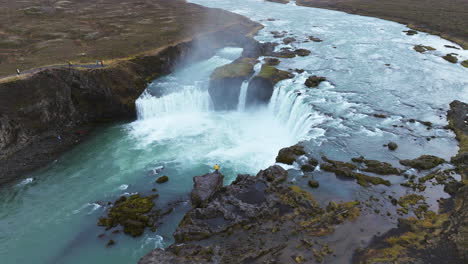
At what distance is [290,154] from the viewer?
113 ft

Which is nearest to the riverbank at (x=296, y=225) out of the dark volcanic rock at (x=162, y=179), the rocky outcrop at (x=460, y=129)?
the rocky outcrop at (x=460, y=129)

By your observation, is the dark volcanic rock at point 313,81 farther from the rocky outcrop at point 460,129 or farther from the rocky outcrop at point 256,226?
the rocky outcrop at point 256,226

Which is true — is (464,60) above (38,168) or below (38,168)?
above

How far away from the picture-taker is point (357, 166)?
3241 centimetres

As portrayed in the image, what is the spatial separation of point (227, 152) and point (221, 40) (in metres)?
49.2

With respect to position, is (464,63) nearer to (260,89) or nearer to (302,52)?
(302,52)

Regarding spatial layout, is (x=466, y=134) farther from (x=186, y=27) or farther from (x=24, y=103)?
(x=186, y=27)

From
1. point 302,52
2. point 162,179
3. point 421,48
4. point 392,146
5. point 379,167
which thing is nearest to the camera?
point 379,167

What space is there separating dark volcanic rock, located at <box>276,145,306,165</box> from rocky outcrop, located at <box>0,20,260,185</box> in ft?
93.7

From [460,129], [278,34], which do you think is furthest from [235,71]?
[278,34]

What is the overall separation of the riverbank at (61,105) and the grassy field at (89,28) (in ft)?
19.3

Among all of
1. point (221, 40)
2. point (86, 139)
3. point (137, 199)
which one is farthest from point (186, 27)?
point (137, 199)

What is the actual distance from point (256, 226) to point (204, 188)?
7784mm

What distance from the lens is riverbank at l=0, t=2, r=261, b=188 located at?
38469 millimetres
